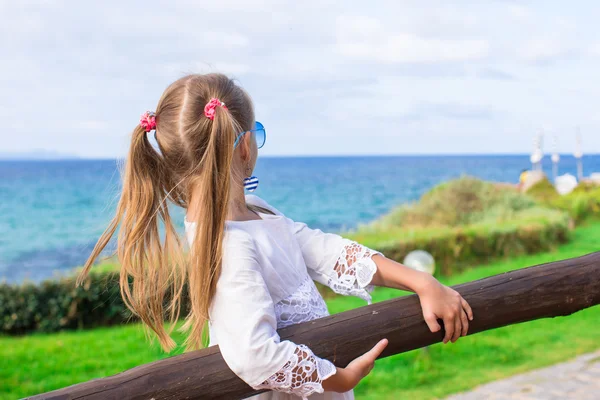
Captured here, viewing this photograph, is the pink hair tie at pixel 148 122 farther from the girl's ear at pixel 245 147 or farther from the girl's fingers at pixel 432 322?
the girl's fingers at pixel 432 322

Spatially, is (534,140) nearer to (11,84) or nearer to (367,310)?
(367,310)

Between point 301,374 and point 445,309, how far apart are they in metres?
0.45

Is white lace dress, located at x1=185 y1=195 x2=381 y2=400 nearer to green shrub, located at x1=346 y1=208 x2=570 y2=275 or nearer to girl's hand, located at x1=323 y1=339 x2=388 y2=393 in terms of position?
girl's hand, located at x1=323 y1=339 x2=388 y2=393

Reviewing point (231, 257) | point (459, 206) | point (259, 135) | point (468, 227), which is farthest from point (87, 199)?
point (231, 257)

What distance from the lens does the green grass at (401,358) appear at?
4.59m

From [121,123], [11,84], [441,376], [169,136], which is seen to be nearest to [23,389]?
[441,376]

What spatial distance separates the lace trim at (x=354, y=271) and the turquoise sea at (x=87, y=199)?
12914 mm

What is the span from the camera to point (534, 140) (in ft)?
47.5

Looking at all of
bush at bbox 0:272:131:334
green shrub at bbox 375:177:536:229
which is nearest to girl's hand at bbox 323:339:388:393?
bush at bbox 0:272:131:334

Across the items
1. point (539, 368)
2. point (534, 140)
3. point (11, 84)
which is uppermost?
point (11, 84)

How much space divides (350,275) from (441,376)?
3.45 meters

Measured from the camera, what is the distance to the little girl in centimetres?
132

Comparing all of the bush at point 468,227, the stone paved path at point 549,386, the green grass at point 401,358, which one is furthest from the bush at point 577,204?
the stone paved path at point 549,386

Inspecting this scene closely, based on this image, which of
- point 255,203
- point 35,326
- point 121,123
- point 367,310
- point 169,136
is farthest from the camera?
point 121,123
